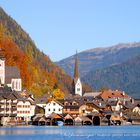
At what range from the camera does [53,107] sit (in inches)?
5856

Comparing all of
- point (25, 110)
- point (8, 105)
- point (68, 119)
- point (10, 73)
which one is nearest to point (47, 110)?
point (25, 110)

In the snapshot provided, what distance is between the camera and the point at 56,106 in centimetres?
14888

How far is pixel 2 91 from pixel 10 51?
47187 mm

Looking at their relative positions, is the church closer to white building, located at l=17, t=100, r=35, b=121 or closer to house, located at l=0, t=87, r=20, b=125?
white building, located at l=17, t=100, r=35, b=121

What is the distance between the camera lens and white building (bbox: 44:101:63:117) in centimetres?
14799

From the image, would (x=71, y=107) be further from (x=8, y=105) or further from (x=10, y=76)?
(x=10, y=76)

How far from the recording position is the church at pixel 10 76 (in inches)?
6334

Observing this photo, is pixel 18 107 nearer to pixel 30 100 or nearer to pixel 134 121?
pixel 30 100

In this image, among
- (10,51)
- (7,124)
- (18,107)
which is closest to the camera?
(7,124)

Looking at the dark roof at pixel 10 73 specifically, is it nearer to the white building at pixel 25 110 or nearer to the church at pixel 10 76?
the church at pixel 10 76

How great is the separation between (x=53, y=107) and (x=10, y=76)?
1955cm

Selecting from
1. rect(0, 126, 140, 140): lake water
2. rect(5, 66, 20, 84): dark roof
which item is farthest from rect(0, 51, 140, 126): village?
rect(0, 126, 140, 140): lake water

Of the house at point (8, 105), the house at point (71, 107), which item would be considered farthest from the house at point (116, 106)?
the house at point (8, 105)

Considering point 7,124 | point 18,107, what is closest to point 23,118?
point 18,107
